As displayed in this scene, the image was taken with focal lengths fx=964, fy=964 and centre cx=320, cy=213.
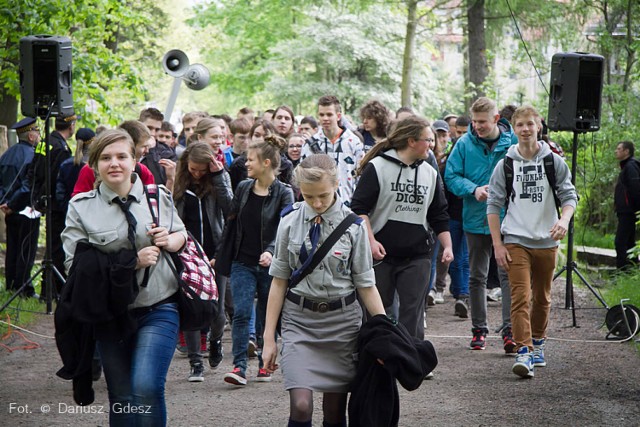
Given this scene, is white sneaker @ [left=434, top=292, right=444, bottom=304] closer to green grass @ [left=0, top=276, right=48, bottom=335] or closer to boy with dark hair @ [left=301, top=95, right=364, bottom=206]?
boy with dark hair @ [left=301, top=95, right=364, bottom=206]

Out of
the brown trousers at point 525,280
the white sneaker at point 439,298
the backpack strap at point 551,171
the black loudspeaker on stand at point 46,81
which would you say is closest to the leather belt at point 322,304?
the brown trousers at point 525,280

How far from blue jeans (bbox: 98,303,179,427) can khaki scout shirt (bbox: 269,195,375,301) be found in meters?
0.67

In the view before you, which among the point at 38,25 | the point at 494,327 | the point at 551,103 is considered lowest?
the point at 494,327

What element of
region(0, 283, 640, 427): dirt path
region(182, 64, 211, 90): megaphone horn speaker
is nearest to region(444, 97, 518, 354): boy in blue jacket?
region(0, 283, 640, 427): dirt path

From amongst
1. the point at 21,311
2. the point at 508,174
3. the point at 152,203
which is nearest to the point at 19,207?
the point at 21,311

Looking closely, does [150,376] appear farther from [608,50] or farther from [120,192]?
[608,50]

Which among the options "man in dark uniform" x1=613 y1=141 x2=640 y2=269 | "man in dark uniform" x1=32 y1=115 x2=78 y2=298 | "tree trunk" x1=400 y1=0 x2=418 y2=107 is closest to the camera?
"man in dark uniform" x1=32 y1=115 x2=78 y2=298

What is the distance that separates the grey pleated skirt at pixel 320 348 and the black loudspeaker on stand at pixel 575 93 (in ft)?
20.4

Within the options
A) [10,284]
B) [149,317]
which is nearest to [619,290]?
[10,284]

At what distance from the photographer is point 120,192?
5.04m

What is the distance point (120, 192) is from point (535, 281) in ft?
14.2

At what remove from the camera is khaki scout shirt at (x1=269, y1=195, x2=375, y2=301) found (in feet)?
17.0

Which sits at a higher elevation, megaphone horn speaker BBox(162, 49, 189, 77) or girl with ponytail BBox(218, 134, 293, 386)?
megaphone horn speaker BBox(162, 49, 189, 77)

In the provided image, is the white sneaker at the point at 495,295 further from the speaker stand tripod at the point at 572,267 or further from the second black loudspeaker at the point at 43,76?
the second black loudspeaker at the point at 43,76
